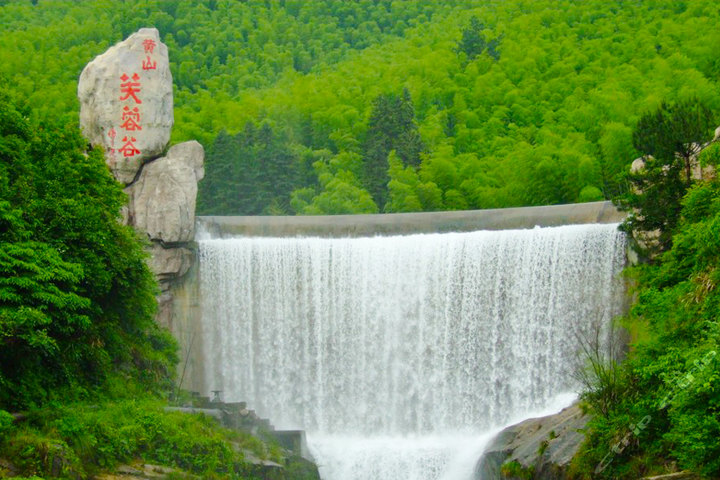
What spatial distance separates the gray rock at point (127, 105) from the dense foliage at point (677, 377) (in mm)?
15007

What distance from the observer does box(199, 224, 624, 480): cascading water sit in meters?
24.8

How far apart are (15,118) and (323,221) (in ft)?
36.1

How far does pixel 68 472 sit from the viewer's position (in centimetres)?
1543

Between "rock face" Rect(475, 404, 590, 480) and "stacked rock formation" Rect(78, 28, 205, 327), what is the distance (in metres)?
10.2

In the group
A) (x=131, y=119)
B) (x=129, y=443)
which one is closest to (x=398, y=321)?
(x=131, y=119)

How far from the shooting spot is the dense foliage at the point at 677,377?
44.1 ft

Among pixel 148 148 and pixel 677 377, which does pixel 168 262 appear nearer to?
pixel 148 148

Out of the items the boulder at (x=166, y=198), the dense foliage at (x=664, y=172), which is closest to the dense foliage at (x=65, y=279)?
the boulder at (x=166, y=198)

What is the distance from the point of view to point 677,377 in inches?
563

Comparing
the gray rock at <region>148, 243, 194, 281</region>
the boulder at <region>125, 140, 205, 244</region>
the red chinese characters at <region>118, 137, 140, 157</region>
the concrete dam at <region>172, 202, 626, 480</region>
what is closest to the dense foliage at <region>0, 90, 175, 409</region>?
the gray rock at <region>148, 243, 194, 281</region>

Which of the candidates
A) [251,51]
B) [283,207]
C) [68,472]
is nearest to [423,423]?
[68,472]

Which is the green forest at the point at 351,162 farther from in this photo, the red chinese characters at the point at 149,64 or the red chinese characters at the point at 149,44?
the red chinese characters at the point at 149,44

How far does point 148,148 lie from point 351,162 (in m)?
18.2

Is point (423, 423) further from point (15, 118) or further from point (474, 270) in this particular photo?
point (15, 118)
